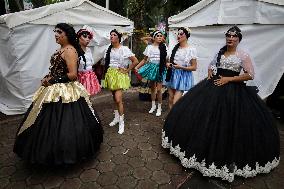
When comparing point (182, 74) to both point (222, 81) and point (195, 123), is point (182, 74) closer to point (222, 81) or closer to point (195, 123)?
point (222, 81)

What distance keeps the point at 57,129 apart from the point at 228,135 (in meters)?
2.47

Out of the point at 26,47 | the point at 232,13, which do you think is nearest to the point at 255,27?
the point at 232,13

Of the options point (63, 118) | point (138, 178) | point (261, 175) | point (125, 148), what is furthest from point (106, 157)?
point (261, 175)

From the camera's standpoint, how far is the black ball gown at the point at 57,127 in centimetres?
349

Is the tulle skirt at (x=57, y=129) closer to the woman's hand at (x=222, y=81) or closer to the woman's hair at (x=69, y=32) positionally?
the woman's hair at (x=69, y=32)

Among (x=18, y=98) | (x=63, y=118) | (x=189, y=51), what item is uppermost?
(x=189, y=51)

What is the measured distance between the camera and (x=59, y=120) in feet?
11.8

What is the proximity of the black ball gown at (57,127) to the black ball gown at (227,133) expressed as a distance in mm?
1489

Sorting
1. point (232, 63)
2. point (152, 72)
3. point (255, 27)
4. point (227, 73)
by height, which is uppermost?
point (255, 27)

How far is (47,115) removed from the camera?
3646mm

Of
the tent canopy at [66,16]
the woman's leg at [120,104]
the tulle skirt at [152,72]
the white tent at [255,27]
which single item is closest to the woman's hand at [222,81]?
the woman's leg at [120,104]

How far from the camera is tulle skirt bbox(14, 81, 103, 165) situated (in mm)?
3488

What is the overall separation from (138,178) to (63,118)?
1.44 metres

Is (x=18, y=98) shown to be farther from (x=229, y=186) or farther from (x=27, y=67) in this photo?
(x=229, y=186)
